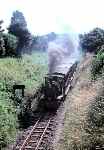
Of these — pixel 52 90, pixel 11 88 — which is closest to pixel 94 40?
pixel 52 90

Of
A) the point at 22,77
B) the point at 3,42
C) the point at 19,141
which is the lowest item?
the point at 19,141

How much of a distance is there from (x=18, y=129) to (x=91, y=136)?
6.93 meters

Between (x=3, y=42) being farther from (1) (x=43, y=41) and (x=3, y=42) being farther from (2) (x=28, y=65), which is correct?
(1) (x=43, y=41)

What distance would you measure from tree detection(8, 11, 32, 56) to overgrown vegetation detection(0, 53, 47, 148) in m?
8.72

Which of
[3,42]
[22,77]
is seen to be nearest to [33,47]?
[3,42]

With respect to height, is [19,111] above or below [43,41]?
below

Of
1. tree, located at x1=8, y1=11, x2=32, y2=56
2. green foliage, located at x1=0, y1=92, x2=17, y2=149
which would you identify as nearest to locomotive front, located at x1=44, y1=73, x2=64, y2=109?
green foliage, located at x1=0, y1=92, x2=17, y2=149

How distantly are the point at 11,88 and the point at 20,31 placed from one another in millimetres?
25896

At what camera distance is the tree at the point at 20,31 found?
53250 millimetres

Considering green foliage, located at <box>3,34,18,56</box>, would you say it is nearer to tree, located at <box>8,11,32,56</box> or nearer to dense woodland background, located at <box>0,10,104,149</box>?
dense woodland background, located at <box>0,10,104,149</box>

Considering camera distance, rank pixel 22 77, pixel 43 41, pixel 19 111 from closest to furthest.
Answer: pixel 19 111 < pixel 22 77 < pixel 43 41

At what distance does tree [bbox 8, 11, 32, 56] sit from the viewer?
175ft

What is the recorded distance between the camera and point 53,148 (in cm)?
1928

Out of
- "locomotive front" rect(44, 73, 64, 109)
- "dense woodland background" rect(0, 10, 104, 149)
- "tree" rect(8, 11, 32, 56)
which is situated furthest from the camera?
"tree" rect(8, 11, 32, 56)
